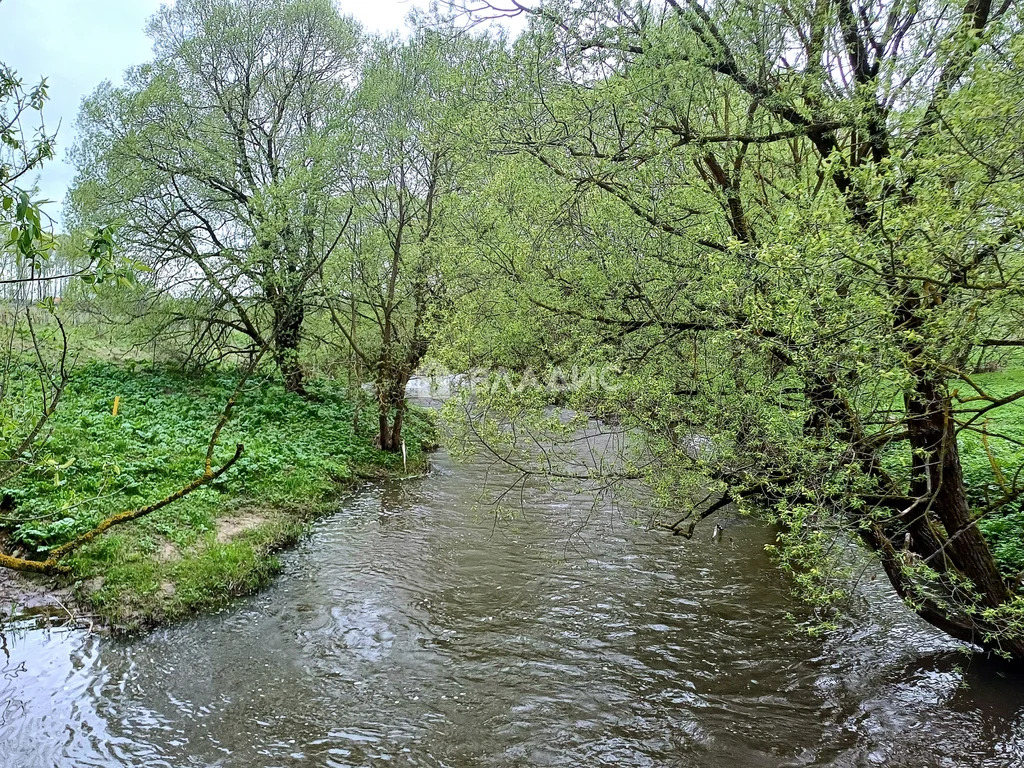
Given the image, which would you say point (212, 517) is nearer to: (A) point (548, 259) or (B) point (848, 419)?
(A) point (548, 259)

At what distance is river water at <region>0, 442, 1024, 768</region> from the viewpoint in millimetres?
4809

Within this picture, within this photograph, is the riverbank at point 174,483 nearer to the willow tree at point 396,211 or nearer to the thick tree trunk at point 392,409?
the thick tree trunk at point 392,409

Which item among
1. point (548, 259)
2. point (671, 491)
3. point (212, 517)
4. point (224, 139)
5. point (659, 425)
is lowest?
point (212, 517)

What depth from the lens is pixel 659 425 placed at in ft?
20.5

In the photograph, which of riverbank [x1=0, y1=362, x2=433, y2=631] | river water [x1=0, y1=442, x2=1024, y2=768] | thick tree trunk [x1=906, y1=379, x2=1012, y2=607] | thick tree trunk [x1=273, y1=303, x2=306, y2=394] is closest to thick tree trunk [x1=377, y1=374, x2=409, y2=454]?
riverbank [x1=0, y1=362, x2=433, y2=631]

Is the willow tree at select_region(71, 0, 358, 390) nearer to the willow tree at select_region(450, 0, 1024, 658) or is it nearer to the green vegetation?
the green vegetation

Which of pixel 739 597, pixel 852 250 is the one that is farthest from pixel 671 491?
pixel 852 250

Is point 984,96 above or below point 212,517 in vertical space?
above

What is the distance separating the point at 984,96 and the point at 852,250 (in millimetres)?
1072

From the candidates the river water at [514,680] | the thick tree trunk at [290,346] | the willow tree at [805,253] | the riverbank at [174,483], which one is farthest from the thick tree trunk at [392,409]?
the willow tree at [805,253]

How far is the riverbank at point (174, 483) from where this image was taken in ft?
22.8

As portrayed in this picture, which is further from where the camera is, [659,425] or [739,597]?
[739,597]

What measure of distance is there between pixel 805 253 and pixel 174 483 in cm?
880

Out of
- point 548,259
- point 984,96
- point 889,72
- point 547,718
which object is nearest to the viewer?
point 984,96
